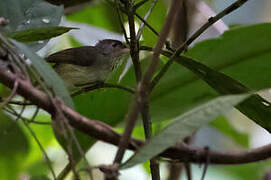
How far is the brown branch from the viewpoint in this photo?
2.20 ft

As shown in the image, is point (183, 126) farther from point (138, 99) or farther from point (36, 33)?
point (36, 33)

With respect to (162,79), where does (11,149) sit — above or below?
below

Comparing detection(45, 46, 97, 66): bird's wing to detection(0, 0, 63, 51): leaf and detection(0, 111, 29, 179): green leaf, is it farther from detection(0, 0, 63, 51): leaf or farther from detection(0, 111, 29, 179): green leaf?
detection(0, 0, 63, 51): leaf

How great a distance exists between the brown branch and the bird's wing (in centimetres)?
104

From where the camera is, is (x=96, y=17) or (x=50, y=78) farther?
(x=96, y=17)

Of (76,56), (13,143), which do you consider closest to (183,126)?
(13,143)

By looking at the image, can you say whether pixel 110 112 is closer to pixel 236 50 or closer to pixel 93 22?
pixel 236 50

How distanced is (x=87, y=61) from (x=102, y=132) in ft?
4.32

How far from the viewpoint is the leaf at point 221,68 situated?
129 centimetres

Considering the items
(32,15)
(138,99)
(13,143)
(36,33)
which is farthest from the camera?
(13,143)

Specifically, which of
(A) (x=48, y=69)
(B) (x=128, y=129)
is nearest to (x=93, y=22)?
(A) (x=48, y=69)

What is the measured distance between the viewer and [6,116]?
1462 millimetres

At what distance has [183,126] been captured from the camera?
2.21ft

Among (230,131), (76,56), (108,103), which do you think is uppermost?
(76,56)
